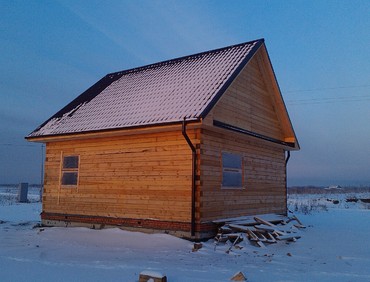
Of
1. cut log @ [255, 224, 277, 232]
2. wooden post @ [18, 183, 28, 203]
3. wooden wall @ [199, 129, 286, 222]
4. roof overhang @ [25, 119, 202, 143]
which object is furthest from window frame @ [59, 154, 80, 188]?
wooden post @ [18, 183, 28, 203]

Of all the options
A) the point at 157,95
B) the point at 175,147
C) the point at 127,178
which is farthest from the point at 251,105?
the point at 127,178

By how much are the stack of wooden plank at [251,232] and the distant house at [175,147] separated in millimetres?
494

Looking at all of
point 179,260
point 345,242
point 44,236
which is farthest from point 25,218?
point 345,242

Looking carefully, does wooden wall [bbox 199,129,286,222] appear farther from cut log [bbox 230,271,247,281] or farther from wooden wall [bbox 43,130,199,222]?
cut log [bbox 230,271,247,281]

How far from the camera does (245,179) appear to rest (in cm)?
1420

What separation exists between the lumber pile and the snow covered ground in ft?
1.02

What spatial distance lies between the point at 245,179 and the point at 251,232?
3.11m

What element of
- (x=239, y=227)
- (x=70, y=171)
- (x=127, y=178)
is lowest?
(x=239, y=227)

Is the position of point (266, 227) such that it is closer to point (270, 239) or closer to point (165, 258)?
point (270, 239)

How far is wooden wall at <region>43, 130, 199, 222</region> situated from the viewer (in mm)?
11938

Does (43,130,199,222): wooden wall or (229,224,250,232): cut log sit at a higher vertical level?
(43,130,199,222): wooden wall

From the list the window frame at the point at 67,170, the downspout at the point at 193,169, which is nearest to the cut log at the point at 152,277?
the downspout at the point at 193,169

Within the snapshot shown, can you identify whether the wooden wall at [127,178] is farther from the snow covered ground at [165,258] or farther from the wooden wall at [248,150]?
the snow covered ground at [165,258]

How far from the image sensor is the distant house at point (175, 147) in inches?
465
